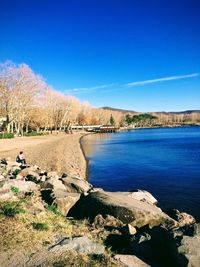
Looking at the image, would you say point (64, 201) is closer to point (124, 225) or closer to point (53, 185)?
point (53, 185)

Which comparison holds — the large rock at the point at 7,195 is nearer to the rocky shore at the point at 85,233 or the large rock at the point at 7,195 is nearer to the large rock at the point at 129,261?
the rocky shore at the point at 85,233

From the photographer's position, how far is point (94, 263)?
757 cm

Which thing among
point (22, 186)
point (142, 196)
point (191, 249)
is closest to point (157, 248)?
point (191, 249)

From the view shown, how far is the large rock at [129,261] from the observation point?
7896mm

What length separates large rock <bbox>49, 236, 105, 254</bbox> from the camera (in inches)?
324

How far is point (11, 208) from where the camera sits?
35.6 feet

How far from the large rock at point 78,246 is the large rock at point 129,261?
0.55 meters

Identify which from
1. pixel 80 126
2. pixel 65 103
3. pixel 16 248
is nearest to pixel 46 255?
pixel 16 248

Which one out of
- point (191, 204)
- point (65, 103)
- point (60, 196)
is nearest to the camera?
point (60, 196)

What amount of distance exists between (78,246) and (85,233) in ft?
6.21

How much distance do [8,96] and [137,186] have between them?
50.6 meters

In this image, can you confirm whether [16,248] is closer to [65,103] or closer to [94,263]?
[94,263]

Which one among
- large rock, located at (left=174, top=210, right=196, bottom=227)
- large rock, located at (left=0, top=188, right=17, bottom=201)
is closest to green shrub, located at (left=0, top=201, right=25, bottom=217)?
large rock, located at (left=0, top=188, right=17, bottom=201)

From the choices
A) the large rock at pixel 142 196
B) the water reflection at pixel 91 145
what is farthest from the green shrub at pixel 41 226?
the water reflection at pixel 91 145
